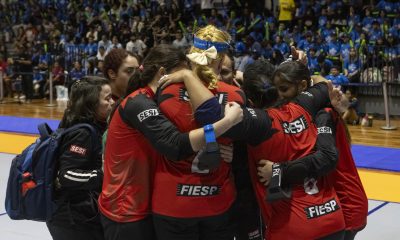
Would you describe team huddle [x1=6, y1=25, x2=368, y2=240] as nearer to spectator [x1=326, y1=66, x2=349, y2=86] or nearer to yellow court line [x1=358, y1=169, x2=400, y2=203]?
yellow court line [x1=358, y1=169, x2=400, y2=203]

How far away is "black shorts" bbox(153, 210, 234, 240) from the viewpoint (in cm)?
225

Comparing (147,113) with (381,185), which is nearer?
(147,113)

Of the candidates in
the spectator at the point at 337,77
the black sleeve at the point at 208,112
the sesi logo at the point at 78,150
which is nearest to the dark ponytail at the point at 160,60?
the black sleeve at the point at 208,112

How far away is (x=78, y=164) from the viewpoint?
8.93 feet

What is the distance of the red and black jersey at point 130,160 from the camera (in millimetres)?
2271

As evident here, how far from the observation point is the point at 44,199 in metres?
2.82

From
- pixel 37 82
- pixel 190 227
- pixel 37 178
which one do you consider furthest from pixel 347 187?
pixel 37 82

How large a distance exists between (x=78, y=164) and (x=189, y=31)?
38.6ft

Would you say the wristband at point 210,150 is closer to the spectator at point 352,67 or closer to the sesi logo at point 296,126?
the sesi logo at point 296,126

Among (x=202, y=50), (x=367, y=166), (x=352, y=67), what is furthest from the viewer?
(x=352, y=67)

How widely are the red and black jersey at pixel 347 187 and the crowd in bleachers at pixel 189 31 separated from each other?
887cm

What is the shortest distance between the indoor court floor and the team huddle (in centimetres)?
235

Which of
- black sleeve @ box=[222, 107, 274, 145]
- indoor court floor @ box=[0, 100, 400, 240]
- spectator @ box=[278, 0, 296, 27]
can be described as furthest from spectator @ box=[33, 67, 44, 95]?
black sleeve @ box=[222, 107, 274, 145]

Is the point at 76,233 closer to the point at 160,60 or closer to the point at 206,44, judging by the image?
the point at 160,60
